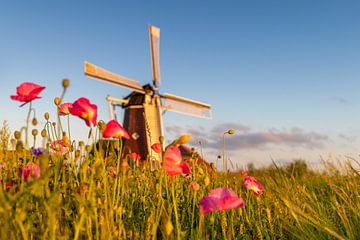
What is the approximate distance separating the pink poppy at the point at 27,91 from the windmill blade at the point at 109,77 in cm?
1688

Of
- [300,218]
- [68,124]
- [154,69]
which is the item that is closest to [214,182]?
[300,218]

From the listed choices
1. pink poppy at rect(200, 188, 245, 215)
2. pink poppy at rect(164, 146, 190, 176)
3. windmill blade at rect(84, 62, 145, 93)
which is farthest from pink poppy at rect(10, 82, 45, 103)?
windmill blade at rect(84, 62, 145, 93)

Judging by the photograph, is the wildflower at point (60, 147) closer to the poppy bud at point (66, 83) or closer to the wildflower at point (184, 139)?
the poppy bud at point (66, 83)

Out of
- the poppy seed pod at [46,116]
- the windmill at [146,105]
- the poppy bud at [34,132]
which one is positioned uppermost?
the windmill at [146,105]

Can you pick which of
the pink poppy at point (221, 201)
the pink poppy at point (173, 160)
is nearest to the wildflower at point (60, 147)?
the pink poppy at point (173, 160)

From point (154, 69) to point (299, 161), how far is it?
961 centimetres

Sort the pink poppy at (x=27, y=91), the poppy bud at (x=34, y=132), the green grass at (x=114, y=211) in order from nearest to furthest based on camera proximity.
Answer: the green grass at (x=114, y=211), the pink poppy at (x=27, y=91), the poppy bud at (x=34, y=132)

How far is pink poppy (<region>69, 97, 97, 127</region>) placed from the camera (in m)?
2.37

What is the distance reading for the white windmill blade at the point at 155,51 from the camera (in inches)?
864

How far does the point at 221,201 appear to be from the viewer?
2209 mm

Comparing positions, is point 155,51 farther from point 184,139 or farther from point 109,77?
point 184,139

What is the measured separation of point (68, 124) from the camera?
3.36 meters

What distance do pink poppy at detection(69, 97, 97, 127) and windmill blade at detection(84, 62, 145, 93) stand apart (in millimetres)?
17177

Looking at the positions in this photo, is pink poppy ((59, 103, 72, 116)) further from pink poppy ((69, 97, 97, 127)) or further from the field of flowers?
pink poppy ((69, 97, 97, 127))
